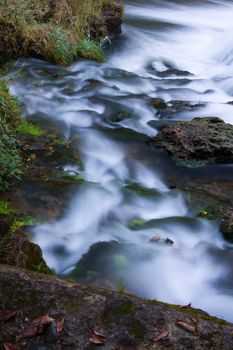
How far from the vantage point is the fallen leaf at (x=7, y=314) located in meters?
2.61

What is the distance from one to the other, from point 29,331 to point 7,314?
6.8 inches

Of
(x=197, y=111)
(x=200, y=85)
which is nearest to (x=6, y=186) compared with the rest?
(x=197, y=111)

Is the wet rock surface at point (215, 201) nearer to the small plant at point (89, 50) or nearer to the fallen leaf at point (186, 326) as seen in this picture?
the fallen leaf at point (186, 326)

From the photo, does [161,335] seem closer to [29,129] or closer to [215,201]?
[215,201]

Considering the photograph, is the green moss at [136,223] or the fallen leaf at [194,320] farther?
the green moss at [136,223]

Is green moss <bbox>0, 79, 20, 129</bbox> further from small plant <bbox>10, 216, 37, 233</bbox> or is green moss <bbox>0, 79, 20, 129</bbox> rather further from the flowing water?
small plant <bbox>10, 216, 37, 233</bbox>

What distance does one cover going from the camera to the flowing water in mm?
4047

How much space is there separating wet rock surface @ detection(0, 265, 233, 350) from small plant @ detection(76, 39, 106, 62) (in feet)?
24.2

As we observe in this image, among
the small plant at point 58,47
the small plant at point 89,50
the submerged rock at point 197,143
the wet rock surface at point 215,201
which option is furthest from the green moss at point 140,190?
the small plant at point 89,50

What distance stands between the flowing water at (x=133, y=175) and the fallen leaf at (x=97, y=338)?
3.96ft

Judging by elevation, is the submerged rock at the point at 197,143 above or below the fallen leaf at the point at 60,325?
below

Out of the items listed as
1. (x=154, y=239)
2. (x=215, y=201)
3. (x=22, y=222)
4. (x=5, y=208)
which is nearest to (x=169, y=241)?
(x=154, y=239)

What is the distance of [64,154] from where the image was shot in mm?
5828

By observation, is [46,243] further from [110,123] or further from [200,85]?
[200,85]
